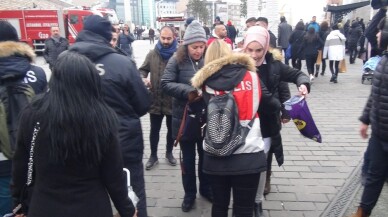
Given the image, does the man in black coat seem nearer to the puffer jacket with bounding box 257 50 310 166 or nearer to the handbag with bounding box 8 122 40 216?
the handbag with bounding box 8 122 40 216

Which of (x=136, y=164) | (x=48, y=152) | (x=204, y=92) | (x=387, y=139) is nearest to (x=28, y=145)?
(x=48, y=152)

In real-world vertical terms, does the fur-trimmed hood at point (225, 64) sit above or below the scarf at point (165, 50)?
above

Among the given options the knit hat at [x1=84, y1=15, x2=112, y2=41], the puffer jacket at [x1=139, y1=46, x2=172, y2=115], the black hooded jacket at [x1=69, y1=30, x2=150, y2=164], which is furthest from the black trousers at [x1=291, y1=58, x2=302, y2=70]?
the knit hat at [x1=84, y1=15, x2=112, y2=41]

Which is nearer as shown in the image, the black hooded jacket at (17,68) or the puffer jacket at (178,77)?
the black hooded jacket at (17,68)

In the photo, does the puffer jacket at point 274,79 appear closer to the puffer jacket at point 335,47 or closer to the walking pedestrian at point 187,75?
the walking pedestrian at point 187,75

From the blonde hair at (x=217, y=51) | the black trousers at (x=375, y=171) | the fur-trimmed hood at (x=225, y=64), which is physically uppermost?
the blonde hair at (x=217, y=51)

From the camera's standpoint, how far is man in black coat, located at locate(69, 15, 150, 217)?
8.27ft

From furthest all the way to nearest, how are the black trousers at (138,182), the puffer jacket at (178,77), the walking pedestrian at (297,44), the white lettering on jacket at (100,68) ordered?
the walking pedestrian at (297,44) → the puffer jacket at (178,77) → the black trousers at (138,182) → the white lettering on jacket at (100,68)

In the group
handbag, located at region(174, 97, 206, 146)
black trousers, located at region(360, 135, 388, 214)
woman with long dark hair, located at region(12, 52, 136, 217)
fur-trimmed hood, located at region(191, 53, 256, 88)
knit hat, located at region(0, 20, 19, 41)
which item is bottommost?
black trousers, located at region(360, 135, 388, 214)

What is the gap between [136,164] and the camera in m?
2.85

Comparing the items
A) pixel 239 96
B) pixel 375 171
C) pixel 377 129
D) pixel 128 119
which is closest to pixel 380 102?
pixel 377 129

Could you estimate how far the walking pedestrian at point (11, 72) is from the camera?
8.78 feet

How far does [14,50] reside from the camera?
281 centimetres

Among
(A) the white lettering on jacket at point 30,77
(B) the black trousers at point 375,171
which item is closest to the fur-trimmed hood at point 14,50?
(A) the white lettering on jacket at point 30,77
